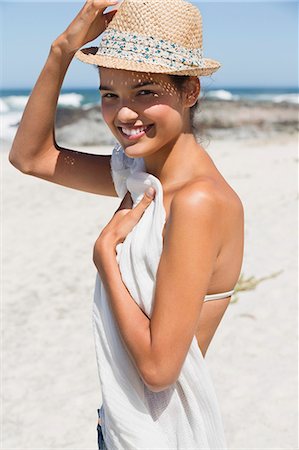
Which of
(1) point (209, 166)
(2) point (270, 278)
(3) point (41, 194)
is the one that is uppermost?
(1) point (209, 166)

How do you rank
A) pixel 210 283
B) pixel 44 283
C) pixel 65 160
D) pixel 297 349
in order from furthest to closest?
pixel 44 283 → pixel 297 349 → pixel 65 160 → pixel 210 283

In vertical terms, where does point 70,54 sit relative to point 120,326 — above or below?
above

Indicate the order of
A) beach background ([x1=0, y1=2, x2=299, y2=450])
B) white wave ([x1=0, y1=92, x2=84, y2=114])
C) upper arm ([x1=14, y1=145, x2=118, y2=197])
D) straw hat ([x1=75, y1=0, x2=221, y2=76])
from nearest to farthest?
straw hat ([x1=75, y1=0, x2=221, y2=76]) → upper arm ([x1=14, y1=145, x2=118, y2=197]) → beach background ([x1=0, y1=2, x2=299, y2=450]) → white wave ([x1=0, y1=92, x2=84, y2=114])

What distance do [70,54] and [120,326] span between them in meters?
0.86

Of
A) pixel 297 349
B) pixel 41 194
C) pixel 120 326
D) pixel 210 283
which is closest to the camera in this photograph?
pixel 120 326

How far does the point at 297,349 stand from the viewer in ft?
16.1

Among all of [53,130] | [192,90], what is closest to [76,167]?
[53,130]

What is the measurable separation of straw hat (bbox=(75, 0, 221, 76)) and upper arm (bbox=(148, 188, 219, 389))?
352 millimetres

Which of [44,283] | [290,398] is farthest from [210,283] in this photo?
[44,283]

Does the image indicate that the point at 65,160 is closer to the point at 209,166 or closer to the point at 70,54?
the point at 70,54

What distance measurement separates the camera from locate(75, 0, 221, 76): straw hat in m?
1.67

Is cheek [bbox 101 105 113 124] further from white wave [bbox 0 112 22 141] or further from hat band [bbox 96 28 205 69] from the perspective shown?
white wave [bbox 0 112 22 141]

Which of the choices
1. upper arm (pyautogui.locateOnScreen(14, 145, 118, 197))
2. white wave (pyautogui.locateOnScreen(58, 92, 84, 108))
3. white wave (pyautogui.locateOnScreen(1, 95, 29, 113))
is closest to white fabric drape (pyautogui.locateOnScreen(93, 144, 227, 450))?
upper arm (pyautogui.locateOnScreen(14, 145, 118, 197))

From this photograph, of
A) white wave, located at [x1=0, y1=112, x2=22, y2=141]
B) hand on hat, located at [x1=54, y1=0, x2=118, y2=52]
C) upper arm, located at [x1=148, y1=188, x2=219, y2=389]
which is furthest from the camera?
white wave, located at [x1=0, y1=112, x2=22, y2=141]
